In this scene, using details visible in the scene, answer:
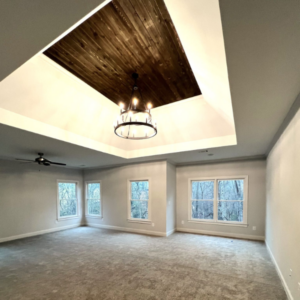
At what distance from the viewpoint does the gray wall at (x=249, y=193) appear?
219 inches

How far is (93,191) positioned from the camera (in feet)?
26.4

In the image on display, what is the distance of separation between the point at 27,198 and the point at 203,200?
6122 mm

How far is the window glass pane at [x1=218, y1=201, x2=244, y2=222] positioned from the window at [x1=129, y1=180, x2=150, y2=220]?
96.5 inches

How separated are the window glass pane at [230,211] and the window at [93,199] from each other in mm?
4721

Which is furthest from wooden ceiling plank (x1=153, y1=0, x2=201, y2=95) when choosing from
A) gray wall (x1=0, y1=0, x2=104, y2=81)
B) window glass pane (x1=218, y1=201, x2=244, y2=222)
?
window glass pane (x1=218, y1=201, x2=244, y2=222)

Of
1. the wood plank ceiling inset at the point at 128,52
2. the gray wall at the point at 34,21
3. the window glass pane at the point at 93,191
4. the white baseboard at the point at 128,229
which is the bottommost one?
the white baseboard at the point at 128,229

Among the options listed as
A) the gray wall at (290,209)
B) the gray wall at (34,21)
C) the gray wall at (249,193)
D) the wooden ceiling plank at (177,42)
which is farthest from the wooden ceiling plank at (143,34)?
the gray wall at (249,193)

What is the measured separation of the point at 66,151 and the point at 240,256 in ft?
16.6

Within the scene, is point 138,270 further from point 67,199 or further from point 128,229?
point 67,199

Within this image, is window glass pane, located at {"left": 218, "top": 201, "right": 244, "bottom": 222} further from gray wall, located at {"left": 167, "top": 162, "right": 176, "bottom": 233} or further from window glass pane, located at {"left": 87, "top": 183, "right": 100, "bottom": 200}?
window glass pane, located at {"left": 87, "top": 183, "right": 100, "bottom": 200}

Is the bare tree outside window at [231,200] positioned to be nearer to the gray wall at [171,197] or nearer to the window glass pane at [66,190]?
the gray wall at [171,197]

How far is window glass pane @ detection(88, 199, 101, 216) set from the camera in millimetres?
7769

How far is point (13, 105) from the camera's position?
3102mm

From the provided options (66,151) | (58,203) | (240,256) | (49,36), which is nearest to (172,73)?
(49,36)
